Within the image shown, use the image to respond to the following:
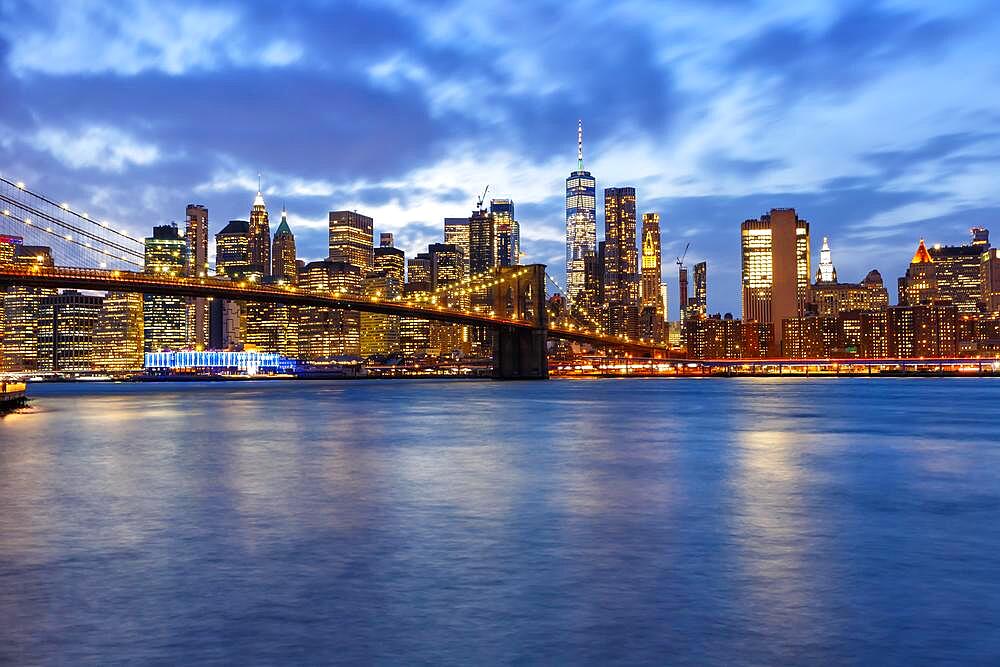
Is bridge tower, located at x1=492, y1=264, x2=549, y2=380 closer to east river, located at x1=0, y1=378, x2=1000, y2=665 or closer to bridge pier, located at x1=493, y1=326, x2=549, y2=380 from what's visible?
bridge pier, located at x1=493, y1=326, x2=549, y2=380

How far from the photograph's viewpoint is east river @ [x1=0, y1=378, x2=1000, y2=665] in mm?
8969

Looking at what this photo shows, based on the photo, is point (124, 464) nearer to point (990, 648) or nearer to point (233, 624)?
point (233, 624)

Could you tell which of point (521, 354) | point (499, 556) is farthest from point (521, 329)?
point (499, 556)

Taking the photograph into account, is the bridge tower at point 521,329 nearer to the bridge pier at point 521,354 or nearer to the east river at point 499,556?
the bridge pier at point 521,354

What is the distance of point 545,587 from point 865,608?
345 centimetres

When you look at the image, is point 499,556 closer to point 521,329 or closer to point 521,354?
point 521,329

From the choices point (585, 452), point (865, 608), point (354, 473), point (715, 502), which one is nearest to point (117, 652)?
point (865, 608)

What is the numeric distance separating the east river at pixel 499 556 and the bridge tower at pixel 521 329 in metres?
77.4

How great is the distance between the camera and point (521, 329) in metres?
107

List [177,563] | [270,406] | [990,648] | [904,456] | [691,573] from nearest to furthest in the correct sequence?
[990,648]
[691,573]
[177,563]
[904,456]
[270,406]

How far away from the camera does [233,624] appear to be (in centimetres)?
960

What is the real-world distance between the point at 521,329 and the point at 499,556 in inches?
3702

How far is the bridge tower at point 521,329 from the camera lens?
108000mm

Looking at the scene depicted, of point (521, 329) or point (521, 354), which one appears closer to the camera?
point (521, 329)
